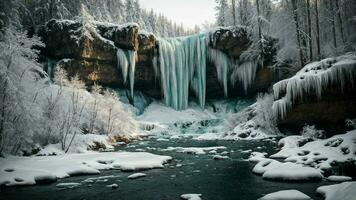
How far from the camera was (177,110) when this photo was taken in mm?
52875

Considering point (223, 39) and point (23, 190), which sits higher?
point (223, 39)

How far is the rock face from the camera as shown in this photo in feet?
81.5

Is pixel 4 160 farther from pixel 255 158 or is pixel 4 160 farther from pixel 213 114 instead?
pixel 213 114

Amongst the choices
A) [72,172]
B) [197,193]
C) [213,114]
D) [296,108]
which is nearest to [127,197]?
[197,193]

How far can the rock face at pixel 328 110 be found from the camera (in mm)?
24828

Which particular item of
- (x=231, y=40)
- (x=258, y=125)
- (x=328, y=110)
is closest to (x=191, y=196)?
(x=328, y=110)

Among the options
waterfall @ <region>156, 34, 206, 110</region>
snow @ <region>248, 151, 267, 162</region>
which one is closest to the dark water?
snow @ <region>248, 151, 267, 162</region>

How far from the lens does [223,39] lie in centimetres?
5044

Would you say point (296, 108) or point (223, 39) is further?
point (223, 39)

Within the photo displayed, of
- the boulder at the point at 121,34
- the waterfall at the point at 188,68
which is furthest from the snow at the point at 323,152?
the boulder at the point at 121,34

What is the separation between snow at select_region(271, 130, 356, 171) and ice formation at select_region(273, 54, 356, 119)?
19.8ft

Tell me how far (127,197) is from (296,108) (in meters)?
19.3

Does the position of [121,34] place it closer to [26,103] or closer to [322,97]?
[26,103]

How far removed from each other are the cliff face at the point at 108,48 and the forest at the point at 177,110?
0.14 m
